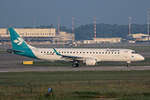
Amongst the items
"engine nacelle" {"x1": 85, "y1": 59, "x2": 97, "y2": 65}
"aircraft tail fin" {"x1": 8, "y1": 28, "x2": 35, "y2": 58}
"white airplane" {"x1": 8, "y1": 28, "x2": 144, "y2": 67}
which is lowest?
"engine nacelle" {"x1": 85, "y1": 59, "x2": 97, "y2": 65}

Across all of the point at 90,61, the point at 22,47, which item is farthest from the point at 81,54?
A: the point at 22,47

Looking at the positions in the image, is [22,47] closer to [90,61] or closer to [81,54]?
[81,54]

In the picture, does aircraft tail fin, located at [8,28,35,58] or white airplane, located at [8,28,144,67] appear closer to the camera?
white airplane, located at [8,28,144,67]

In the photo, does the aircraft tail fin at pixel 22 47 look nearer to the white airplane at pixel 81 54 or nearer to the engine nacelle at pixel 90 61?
the white airplane at pixel 81 54

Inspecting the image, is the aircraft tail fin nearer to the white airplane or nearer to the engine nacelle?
the white airplane

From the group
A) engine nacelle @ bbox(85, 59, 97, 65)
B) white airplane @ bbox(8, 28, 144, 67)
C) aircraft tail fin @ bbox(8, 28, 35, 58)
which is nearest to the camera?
engine nacelle @ bbox(85, 59, 97, 65)

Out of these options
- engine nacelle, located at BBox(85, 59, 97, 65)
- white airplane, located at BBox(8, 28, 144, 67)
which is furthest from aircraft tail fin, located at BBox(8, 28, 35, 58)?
engine nacelle, located at BBox(85, 59, 97, 65)

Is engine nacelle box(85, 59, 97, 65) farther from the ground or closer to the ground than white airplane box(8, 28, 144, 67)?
closer to the ground

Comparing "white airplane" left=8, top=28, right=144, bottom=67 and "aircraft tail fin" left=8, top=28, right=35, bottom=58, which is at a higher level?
"aircraft tail fin" left=8, top=28, right=35, bottom=58

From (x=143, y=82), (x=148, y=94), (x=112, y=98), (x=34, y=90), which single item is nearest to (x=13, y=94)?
(x=34, y=90)

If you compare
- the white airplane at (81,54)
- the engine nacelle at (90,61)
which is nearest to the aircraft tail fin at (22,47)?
the white airplane at (81,54)

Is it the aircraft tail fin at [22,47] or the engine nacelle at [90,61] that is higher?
the aircraft tail fin at [22,47]

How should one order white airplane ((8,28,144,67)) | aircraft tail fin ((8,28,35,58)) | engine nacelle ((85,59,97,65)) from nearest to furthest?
engine nacelle ((85,59,97,65)) < white airplane ((8,28,144,67)) < aircraft tail fin ((8,28,35,58))

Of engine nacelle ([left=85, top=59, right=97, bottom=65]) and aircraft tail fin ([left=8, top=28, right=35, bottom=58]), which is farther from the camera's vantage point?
aircraft tail fin ([left=8, top=28, right=35, bottom=58])
